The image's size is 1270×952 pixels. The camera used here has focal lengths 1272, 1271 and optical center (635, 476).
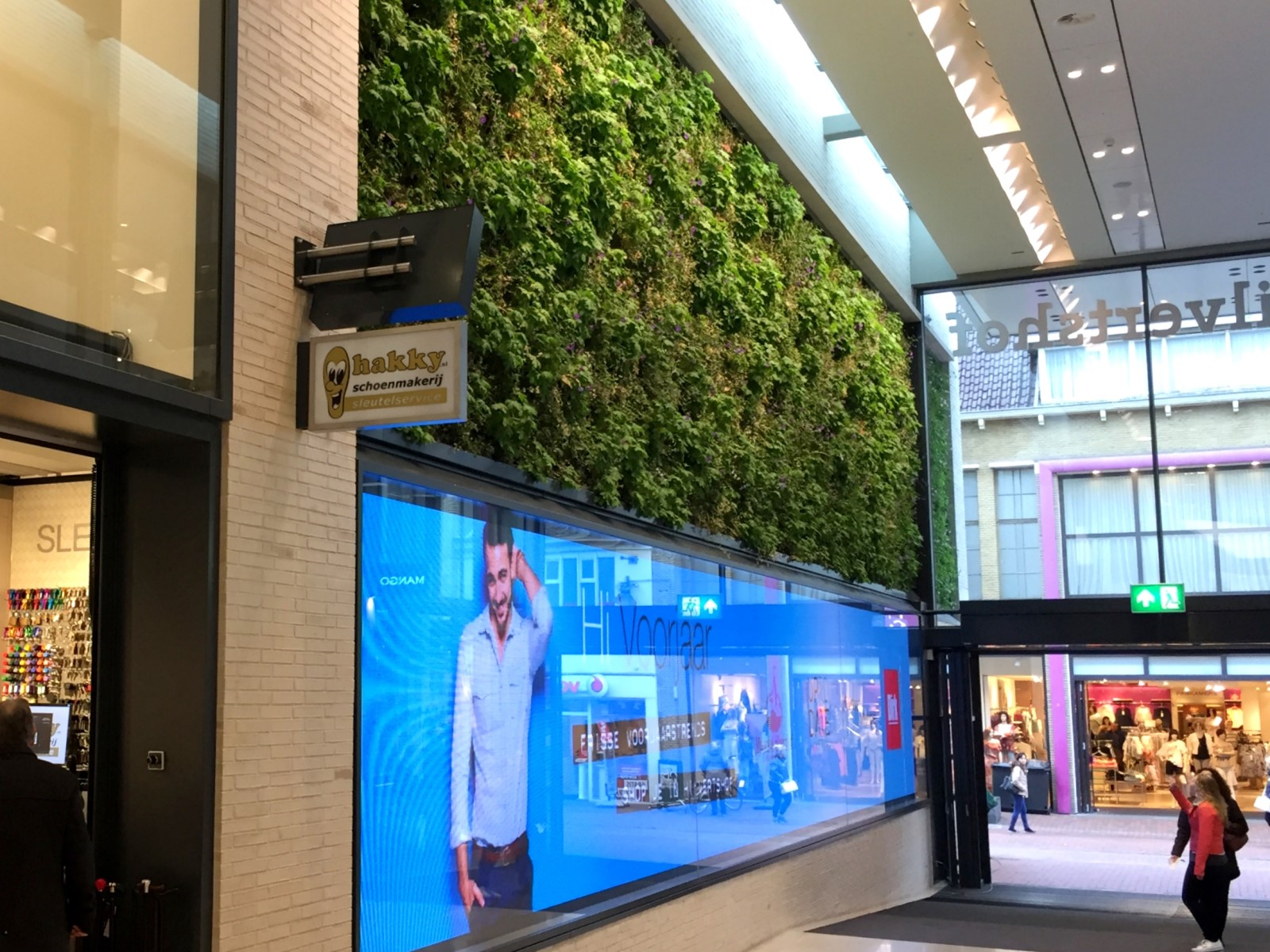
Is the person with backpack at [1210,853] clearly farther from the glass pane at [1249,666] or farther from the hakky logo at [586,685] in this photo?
the glass pane at [1249,666]

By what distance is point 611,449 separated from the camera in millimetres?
8062

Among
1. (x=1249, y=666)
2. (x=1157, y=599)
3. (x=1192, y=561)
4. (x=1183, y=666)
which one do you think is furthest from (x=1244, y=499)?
(x=1183, y=666)

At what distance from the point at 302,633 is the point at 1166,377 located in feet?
44.3

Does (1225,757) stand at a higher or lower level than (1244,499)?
lower

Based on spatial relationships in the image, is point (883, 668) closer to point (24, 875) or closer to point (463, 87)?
point (463, 87)

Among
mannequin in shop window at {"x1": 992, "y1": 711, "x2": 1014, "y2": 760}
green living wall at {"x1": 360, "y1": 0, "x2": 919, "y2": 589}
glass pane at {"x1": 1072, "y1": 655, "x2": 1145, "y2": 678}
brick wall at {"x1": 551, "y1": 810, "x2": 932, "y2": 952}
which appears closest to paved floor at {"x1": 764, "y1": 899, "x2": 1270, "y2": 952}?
brick wall at {"x1": 551, "y1": 810, "x2": 932, "y2": 952}

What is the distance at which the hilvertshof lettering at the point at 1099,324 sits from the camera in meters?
15.5

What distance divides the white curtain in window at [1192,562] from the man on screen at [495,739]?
10.9 m

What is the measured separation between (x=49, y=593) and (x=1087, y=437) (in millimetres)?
13415

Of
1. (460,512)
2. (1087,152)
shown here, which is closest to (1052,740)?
(1087,152)

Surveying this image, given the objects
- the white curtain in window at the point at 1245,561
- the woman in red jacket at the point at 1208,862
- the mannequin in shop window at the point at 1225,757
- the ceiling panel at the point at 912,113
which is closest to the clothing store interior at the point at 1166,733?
the mannequin in shop window at the point at 1225,757

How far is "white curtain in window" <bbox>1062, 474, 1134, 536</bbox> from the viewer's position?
15930 mm

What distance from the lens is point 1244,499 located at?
604 inches

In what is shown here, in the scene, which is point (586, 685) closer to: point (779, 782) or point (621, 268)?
point (621, 268)
